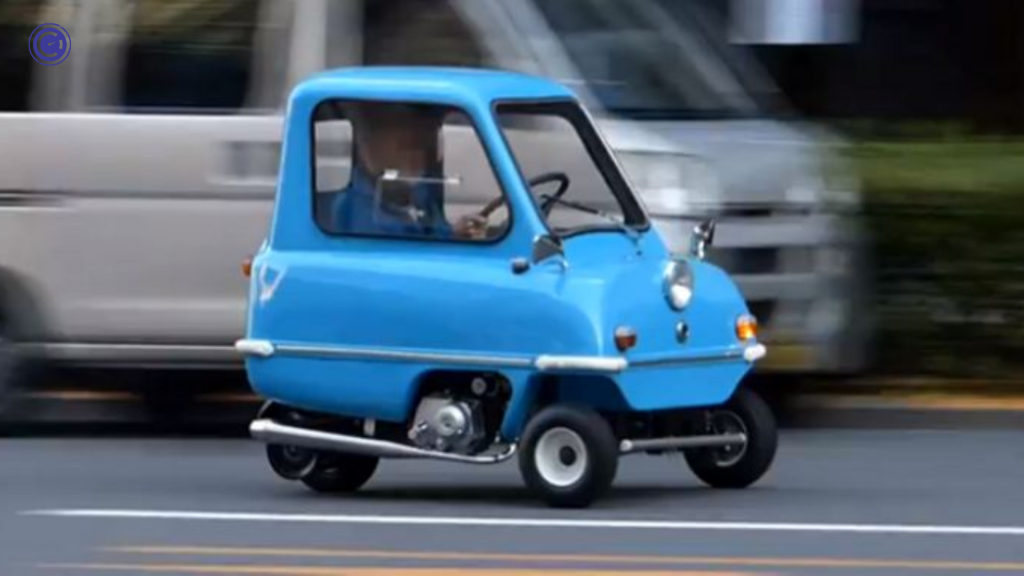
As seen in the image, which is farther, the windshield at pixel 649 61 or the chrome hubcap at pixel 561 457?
the windshield at pixel 649 61

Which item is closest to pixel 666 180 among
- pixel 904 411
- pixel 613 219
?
pixel 613 219

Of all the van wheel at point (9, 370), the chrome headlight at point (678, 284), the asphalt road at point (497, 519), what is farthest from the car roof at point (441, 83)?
the van wheel at point (9, 370)

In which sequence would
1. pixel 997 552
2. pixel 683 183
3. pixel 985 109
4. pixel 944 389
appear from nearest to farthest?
1. pixel 997 552
2. pixel 683 183
3. pixel 944 389
4. pixel 985 109

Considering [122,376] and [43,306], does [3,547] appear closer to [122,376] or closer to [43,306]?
[43,306]

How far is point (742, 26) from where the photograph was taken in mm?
14266

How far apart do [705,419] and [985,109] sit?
7.98m

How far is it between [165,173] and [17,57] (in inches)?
37.8

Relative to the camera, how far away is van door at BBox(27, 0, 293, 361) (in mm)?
12773

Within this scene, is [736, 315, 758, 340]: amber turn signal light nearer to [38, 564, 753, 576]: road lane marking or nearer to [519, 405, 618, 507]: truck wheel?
[519, 405, 618, 507]: truck wheel

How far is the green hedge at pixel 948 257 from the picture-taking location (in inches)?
540

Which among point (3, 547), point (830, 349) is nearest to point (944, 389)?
point (830, 349)

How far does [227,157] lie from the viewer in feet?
41.8

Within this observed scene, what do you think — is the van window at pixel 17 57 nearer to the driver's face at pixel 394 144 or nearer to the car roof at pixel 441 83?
the car roof at pixel 441 83

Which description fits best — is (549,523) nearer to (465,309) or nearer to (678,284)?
(465,309)
